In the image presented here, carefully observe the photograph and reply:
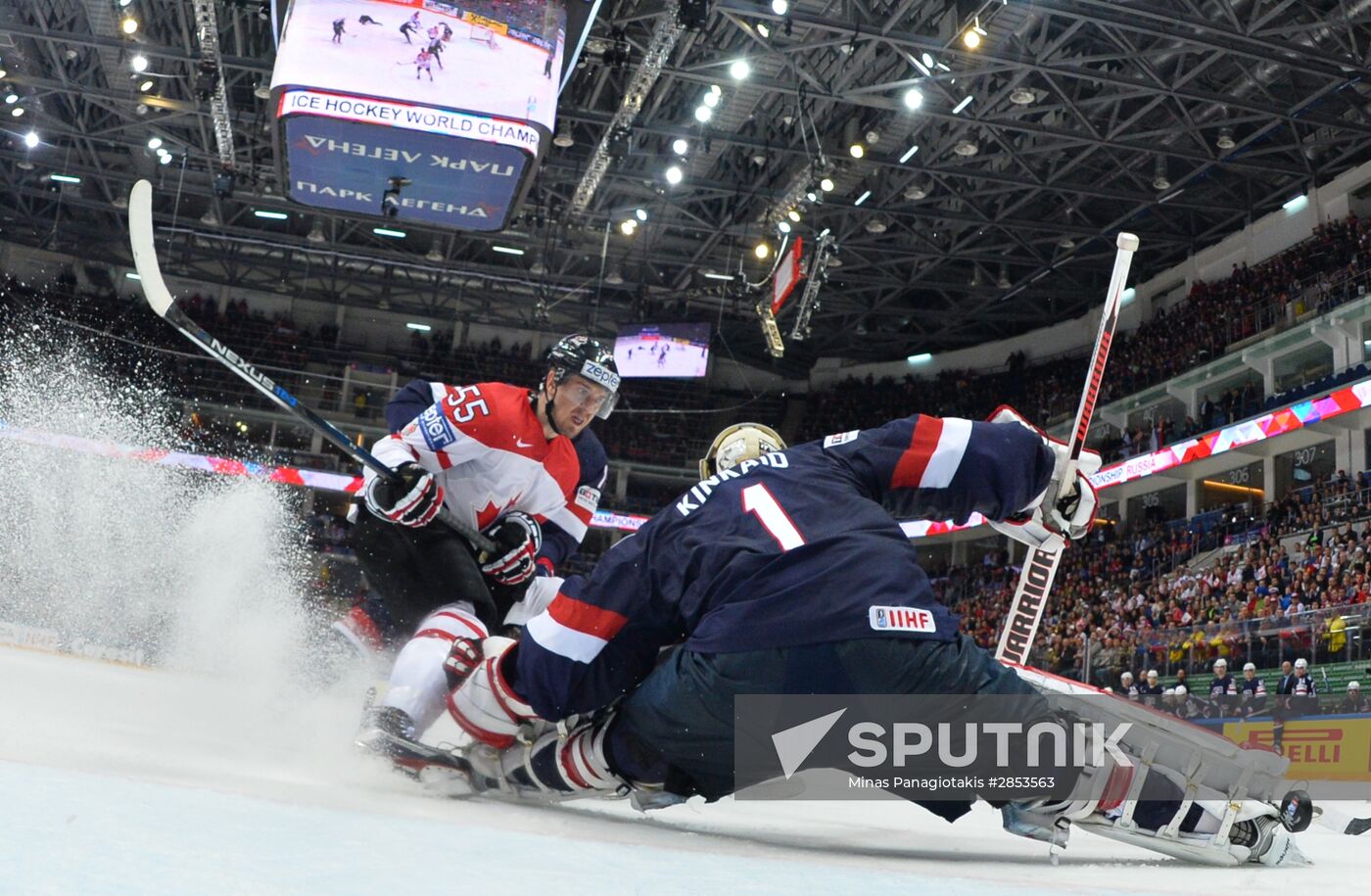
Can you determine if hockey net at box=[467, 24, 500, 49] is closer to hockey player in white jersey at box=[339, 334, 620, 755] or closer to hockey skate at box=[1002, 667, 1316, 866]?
hockey player in white jersey at box=[339, 334, 620, 755]

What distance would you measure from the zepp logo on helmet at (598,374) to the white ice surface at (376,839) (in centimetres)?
114

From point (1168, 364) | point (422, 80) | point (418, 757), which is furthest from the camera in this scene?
point (1168, 364)

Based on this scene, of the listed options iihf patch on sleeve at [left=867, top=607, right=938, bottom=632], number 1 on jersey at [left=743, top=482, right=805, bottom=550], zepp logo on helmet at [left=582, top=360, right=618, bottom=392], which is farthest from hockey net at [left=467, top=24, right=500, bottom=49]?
Result: iihf patch on sleeve at [left=867, top=607, right=938, bottom=632]

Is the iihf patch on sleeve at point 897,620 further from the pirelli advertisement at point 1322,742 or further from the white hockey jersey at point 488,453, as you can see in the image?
the pirelli advertisement at point 1322,742

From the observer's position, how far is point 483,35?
28.1 ft

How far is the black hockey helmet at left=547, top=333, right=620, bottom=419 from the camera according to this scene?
332 cm

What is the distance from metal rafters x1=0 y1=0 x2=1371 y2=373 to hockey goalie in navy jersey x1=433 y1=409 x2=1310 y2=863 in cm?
1094

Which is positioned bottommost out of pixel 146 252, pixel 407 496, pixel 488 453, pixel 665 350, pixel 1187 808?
pixel 1187 808

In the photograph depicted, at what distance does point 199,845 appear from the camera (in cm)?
115

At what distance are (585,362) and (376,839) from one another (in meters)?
2.06

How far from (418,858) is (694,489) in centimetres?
115

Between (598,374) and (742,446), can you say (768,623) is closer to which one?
(742,446)

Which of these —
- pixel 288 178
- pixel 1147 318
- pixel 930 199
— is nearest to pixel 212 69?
pixel 288 178

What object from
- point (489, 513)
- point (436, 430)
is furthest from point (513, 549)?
point (436, 430)
